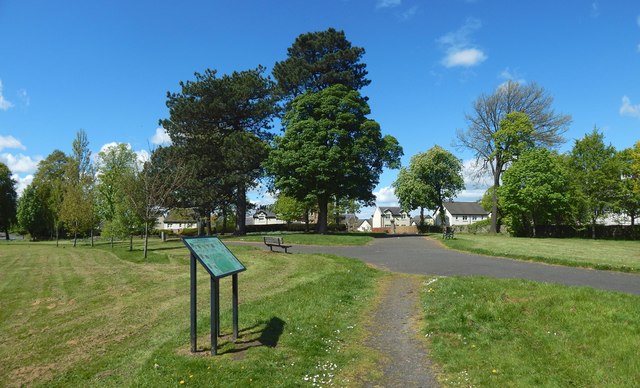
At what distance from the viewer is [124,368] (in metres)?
6.09

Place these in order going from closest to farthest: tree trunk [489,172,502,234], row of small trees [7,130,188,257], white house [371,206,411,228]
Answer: row of small trees [7,130,188,257] → tree trunk [489,172,502,234] → white house [371,206,411,228]

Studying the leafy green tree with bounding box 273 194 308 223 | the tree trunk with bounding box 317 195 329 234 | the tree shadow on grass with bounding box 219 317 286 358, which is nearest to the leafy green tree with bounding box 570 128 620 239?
the tree trunk with bounding box 317 195 329 234

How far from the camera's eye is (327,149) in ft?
120

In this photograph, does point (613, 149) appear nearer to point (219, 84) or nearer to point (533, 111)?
point (533, 111)

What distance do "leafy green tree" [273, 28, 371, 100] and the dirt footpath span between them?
109 ft

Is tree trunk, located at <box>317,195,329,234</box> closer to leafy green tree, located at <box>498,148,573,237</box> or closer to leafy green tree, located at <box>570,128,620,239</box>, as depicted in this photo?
leafy green tree, located at <box>498,148,573,237</box>

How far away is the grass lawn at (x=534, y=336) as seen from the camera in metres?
5.37

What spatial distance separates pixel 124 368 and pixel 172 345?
3.15ft

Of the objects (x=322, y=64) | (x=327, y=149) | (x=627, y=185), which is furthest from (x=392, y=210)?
(x=327, y=149)

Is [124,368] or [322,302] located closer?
[124,368]

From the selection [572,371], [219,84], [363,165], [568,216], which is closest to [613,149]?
[568,216]

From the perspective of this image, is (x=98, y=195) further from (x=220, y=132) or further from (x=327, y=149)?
(x=327, y=149)

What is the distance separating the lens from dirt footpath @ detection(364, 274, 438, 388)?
5.61 meters

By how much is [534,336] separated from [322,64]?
38343mm
